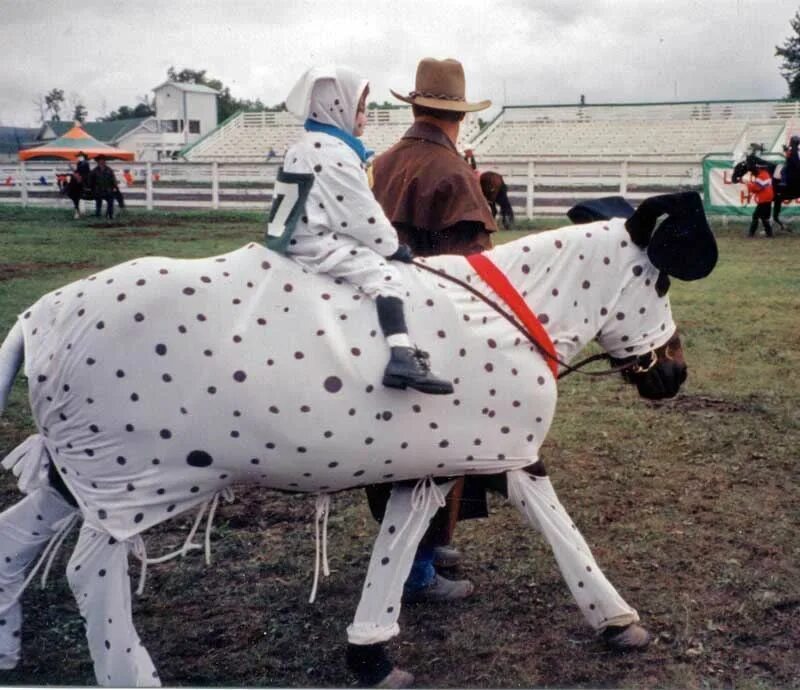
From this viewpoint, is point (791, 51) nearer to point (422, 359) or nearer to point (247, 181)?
point (422, 359)

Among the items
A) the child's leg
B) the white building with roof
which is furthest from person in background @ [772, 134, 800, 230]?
the child's leg

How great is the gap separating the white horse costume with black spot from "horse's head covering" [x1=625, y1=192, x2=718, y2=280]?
462 mm

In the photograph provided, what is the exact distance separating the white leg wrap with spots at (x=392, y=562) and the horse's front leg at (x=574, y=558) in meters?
0.26

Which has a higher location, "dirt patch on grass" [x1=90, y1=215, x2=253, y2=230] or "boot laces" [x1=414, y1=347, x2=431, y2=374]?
"boot laces" [x1=414, y1=347, x2=431, y2=374]

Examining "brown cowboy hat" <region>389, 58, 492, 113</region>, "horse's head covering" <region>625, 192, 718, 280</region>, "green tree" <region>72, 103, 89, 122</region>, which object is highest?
"brown cowboy hat" <region>389, 58, 492, 113</region>

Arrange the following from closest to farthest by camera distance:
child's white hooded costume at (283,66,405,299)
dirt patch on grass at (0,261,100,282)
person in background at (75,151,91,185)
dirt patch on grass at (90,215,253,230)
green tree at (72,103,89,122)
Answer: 1. child's white hooded costume at (283,66,405,299)
2. green tree at (72,103,89,122)
3. dirt patch on grass at (0,261,100,282)
4. person in background at (75,151,91,185)
5. dirt patch on grass at (90,215,253,230)

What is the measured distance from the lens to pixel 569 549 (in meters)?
2.88

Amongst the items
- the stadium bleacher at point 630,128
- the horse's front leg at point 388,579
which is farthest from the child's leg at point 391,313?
the stadium bleacher at point 630,128

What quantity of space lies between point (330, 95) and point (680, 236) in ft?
3.42

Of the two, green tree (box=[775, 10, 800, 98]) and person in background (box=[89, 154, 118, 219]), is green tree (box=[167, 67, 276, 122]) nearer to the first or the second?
green tree (box=[775, 10, 800, 98])

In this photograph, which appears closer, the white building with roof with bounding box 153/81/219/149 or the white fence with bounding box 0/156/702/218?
the white building with roof with bounding box 153/81/219/149

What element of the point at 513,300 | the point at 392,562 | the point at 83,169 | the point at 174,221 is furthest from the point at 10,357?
the point at 174,221

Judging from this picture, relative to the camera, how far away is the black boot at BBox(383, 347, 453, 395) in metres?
2.43

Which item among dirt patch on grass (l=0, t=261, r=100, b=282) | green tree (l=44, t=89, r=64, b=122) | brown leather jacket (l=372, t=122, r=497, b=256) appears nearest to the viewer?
brown leather jacket (l=372, t=122, r=497, b=256)
